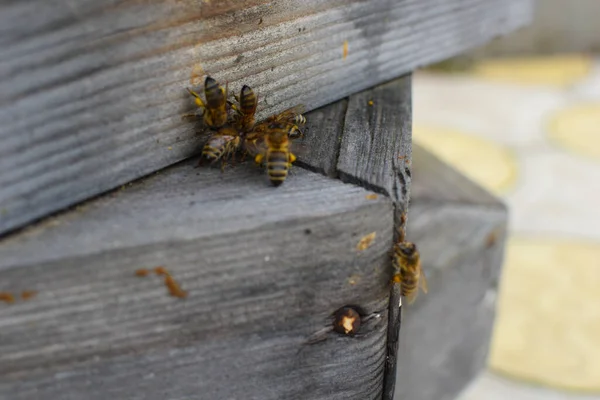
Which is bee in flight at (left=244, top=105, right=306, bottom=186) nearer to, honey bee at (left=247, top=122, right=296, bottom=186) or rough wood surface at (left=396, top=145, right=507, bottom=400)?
honey bee at (left=247, top=122, right=296, bottom=186)

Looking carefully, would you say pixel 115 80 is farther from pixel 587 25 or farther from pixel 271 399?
pixel 587 25

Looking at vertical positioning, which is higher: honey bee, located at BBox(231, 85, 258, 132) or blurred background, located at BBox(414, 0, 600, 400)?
honey bee, located at BBox(231, 85, 258, 132)

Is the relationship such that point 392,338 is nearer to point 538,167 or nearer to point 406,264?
point 406,264

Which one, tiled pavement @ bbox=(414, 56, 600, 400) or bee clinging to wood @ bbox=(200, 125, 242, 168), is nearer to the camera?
bee clinging to wood @ bbox=(200, 125, 242, 168)

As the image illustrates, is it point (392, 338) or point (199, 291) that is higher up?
point (199, 291)

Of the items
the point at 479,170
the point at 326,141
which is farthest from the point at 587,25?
the point at 326,141

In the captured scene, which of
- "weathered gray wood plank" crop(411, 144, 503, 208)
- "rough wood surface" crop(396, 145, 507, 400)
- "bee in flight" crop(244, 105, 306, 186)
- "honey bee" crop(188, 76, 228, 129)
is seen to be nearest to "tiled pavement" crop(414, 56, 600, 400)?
"rough wood surface" crop(396, 145, 507, 400)

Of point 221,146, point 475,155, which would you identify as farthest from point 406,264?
point 475,155
